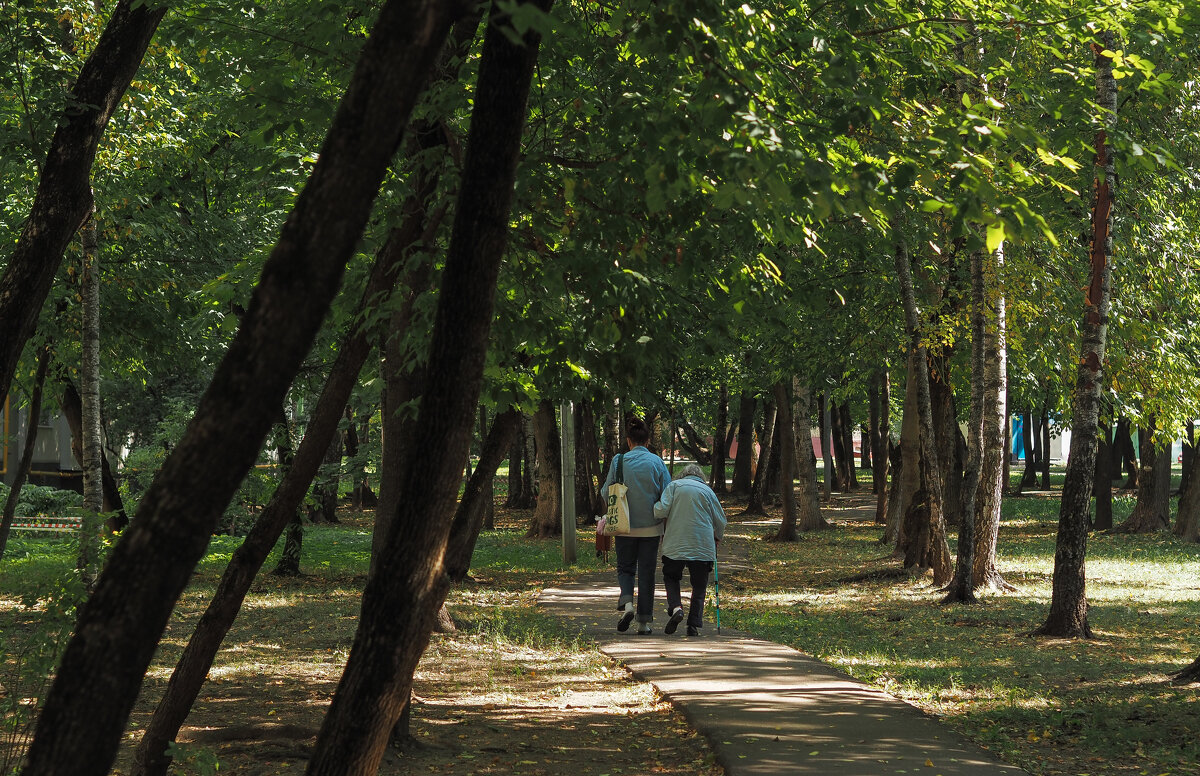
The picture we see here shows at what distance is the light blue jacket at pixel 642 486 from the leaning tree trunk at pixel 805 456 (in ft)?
50.8

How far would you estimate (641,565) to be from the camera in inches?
457

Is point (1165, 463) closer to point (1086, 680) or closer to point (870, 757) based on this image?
point (1086, 680)

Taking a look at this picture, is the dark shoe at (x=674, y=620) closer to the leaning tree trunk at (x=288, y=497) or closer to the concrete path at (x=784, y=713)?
the concrete path at (x=784, y=713)

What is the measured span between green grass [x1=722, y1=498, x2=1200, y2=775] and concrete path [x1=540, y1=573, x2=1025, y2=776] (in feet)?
1.43

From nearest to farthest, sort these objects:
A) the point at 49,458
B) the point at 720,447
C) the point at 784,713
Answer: the point at 784,713 < the point at 49,458 < the point at 720,447

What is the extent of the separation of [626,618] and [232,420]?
9.14m

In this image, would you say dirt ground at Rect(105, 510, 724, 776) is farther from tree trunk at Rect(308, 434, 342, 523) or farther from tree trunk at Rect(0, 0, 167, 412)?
tree trunk at Rect(308, 434, 342, 523)

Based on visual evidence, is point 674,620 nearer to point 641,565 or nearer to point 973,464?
point 641,565

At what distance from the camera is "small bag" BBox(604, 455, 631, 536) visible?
445 inches

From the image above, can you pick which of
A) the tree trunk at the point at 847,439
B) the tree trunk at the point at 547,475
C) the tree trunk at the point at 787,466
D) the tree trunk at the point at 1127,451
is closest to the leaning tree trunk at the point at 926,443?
the tree trunk at the point at 787,466

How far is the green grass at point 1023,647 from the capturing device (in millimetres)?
7559

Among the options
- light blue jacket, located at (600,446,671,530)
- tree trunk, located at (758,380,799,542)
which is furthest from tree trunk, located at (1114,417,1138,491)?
light blue jacket, located at (600,446,671,530)

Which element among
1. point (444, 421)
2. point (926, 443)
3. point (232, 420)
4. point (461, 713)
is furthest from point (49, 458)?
point (232, 420)

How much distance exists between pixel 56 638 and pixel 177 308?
40.5 feet
